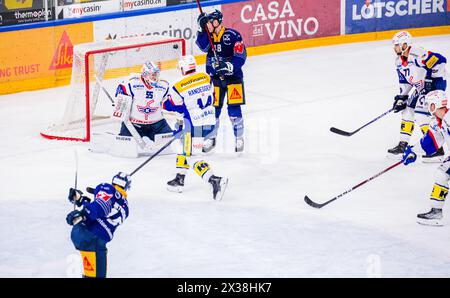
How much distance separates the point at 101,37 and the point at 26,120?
2.07 m

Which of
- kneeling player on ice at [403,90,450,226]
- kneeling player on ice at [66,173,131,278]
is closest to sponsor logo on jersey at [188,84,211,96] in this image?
kneeling player on ice at [403,90,450,226]

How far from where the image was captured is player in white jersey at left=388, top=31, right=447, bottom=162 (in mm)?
10898

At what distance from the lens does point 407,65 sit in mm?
11047

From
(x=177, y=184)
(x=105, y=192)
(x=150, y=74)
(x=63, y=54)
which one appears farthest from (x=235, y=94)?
(x=105, y=192)

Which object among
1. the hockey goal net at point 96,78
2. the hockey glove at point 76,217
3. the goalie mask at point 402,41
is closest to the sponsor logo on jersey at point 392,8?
the hockey goal net at point 96,78

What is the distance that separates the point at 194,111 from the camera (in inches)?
404

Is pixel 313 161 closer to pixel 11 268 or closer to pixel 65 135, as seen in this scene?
pixel 65 135

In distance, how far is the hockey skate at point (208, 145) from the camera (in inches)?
462

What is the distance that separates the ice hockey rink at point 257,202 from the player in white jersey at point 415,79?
402 mm

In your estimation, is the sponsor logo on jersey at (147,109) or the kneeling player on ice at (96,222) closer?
the kneeling player on ice at (96,222)

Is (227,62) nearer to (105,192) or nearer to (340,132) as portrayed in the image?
(340,132)

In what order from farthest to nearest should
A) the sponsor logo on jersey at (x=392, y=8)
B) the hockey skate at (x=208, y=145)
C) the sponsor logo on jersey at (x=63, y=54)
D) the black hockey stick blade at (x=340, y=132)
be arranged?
1. the sponsor logo on jersey at (x=392, y=8)
2. the sponsor logo on jersey at (x=63, y=54)
3. the black hockey stick blade at (x=340, y=132)
4. the hockey skate at (x=208, y=145)

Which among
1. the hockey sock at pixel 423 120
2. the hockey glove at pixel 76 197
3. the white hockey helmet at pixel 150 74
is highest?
the white hockey helmet at pixel 150 74

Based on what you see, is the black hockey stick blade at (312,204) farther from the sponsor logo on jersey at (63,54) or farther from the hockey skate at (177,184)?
the sponsor logo on jersey at (63,54)
